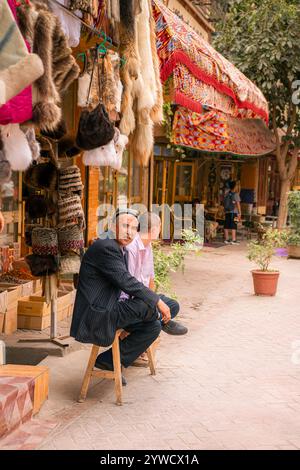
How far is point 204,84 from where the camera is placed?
333 inches

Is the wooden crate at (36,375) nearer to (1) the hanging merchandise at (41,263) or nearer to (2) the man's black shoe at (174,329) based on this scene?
(1) the hanging merchandise at (41,263)

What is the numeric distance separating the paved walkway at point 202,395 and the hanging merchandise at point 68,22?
2923 mm

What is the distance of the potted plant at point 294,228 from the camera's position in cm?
1521

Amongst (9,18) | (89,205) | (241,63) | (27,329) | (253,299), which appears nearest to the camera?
(9,18)

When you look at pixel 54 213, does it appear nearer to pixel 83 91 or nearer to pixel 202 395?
pixel 83 91

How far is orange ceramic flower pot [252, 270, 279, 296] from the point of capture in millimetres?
10273

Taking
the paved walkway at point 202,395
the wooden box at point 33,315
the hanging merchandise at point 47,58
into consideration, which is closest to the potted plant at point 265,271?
the paved walkway at point 202,395

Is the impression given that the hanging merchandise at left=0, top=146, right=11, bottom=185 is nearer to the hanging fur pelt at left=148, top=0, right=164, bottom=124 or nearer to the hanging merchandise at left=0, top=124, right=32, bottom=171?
the hanging merchandise at left=0, top=124, right=32, bottom=171

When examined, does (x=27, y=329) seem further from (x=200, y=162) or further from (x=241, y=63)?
(x=200, y=162)

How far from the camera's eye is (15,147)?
4.06 m

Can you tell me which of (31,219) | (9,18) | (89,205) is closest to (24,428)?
(31,219)

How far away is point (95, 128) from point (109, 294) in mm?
1436

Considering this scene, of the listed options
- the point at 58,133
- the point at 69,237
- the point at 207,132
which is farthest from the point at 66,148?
the point at 207,132

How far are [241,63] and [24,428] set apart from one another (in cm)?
1516
